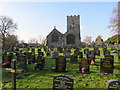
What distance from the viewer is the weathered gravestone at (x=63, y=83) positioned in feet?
15.6

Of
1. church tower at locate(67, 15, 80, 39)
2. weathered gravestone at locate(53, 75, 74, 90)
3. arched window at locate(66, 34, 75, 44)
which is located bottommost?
weathered gravestone at locate(53, 75, 74, 90)

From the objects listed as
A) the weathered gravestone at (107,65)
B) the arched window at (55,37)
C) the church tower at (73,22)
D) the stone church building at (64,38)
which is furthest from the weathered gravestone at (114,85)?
the church tower at (73,22)

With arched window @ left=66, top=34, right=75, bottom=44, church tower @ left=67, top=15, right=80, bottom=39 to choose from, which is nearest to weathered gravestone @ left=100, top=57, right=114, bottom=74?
arched window @ left=66, top=34, right=75, bottom=44

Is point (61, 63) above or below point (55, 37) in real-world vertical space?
below

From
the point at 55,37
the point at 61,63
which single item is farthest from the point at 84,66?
the point at 55,37

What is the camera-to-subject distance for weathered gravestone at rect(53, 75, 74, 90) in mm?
4770

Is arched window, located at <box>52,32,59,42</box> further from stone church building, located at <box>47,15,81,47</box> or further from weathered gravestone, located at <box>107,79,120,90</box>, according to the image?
weathered gravestone, located at <box>107,79,120,90</box>

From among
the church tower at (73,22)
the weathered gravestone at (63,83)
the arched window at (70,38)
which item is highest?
the church tower at (73,22)

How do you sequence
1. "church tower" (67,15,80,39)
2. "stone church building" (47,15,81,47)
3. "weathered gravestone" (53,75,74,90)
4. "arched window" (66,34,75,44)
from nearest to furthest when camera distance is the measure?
"weathered gravestone" (53,75,74,90) → "stone church building" (47,15,81,47) → "arched window" (66,34,75,44) → "church tower" (67,15,80,39)

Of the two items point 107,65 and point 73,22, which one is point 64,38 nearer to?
point 73,22

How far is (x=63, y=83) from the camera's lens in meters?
4.84

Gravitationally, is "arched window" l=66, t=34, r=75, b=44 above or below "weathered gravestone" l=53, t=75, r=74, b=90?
above

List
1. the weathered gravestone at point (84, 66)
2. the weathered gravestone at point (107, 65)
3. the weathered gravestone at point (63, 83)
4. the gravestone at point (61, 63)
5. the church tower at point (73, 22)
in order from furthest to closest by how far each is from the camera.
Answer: the church tower at point (73, 22)
the gravestone at point (61, 63)
the weathered gravestone at point (84, 66)
the weathered gravestone at point (107, 65)
the weathered gravestone at point (63, 83)

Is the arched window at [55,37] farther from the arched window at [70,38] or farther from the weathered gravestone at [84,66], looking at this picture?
the weathered gravestone at [84,66]
